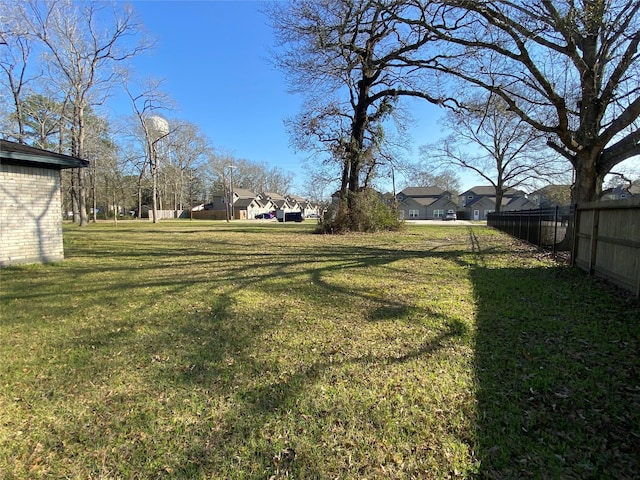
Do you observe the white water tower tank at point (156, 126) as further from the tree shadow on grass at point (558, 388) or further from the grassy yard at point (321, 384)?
the tree shadow on grass at point (558, 388)

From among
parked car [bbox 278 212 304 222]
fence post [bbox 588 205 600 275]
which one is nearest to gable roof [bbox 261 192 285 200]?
parked car [bbox 278 212 304 222]

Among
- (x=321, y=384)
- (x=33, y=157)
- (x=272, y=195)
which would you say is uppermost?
(x=272, y=195)

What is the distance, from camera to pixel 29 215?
27.3 ft

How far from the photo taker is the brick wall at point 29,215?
26.1 ft

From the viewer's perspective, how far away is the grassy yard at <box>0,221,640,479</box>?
206cm

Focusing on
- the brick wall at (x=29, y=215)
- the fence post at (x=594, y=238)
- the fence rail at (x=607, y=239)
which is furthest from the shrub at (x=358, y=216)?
the fence post at (x=594, y=238)

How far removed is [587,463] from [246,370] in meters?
2.54

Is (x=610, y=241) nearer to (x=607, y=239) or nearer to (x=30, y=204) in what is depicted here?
(x=607, y=239)

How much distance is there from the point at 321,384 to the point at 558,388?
1939 mm

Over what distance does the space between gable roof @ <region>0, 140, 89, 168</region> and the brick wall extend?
0.66 feet

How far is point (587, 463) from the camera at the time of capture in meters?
1.99

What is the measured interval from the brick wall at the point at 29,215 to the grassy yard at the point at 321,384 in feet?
10.5

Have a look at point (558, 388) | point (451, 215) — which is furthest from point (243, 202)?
point (558, 388)

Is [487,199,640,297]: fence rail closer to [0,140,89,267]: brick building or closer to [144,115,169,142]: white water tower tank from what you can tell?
[0,140,89,267]: brick building
